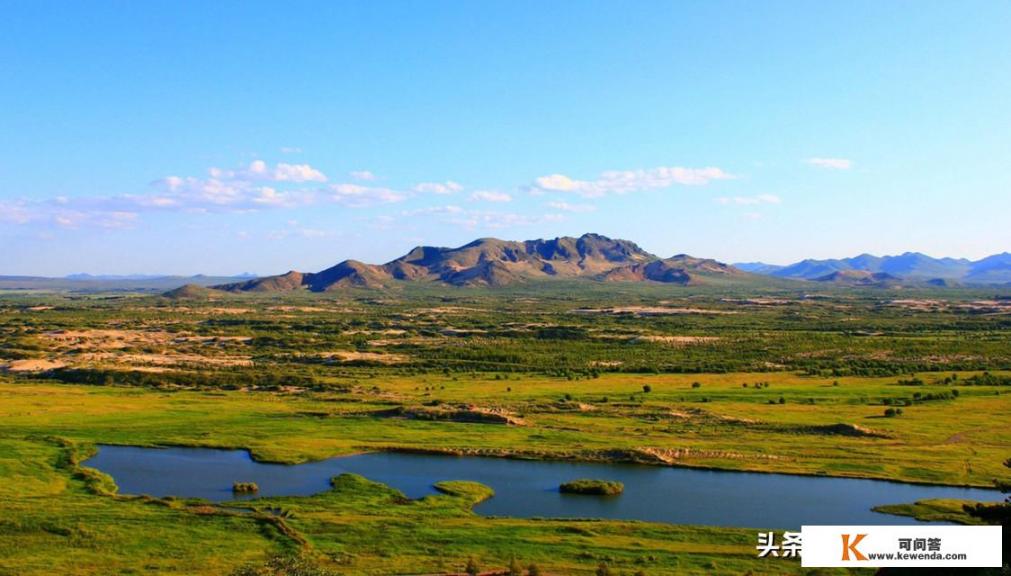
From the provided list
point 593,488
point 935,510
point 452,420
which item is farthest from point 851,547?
point 452,420

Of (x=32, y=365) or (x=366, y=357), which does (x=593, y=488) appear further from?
(x=32, y=365)

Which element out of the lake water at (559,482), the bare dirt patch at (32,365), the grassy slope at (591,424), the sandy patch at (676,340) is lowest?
the lake water at (559,482)

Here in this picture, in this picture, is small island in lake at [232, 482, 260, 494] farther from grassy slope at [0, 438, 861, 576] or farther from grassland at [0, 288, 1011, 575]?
grassland at [0, 288, 1011, 575]

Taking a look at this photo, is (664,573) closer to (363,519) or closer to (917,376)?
(363,519)

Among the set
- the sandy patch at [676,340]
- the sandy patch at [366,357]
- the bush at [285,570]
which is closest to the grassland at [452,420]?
the sandy patch at [366,357]

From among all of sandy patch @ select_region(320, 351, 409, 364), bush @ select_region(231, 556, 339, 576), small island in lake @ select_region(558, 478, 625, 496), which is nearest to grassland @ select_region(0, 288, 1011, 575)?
sandy patch @ select_region(320, 351, 409, 364)

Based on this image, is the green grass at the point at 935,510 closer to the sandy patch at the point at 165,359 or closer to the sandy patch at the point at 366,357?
the sandy patch at the point at 366,357

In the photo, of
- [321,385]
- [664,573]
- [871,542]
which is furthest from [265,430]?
[871,542]
